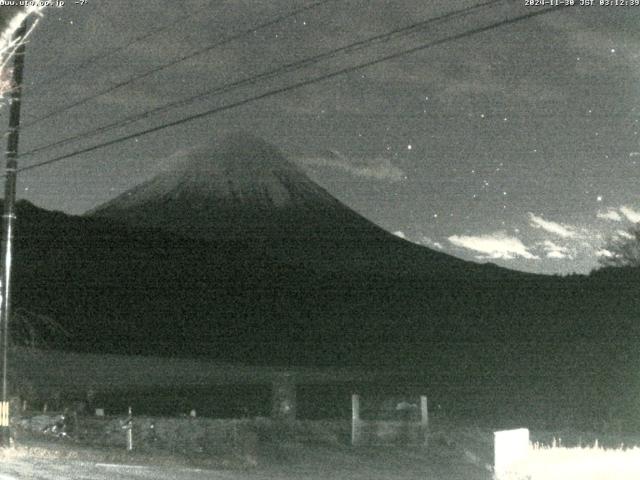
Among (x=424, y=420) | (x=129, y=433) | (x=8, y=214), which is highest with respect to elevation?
(x=8, y=214)

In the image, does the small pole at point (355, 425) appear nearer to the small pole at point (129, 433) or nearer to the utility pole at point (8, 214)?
the small pole at point (129, 433)

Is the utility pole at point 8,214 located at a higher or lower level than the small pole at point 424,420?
higher

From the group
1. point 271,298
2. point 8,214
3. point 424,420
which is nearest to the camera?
point 8,214

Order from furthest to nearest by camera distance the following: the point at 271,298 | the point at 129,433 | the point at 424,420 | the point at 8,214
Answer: the point at 271,298 < the point at 129,433 < the point at 424,420 < the point at 8,214

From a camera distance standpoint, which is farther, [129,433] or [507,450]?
[129,433]

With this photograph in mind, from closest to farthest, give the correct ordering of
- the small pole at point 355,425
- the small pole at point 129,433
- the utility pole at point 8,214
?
the utility pole at point 8,214
the small pole at point 355,425
the small pole at point 129,433

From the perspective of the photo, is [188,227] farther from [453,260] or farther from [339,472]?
[339,472]

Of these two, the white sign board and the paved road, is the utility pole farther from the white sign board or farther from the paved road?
the white sign board

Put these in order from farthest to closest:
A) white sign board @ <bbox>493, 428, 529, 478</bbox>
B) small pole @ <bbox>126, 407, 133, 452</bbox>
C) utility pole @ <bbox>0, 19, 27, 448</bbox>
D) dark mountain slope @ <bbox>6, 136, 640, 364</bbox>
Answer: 1. dark mountain slope @ <bbox>6, 136, 640, 364</bbox>
2. small pole @ <bbox>126, 407, 133, 452</bbox>
3. utility pole @ <bbox>0, 19, 27, 448</bbox>
4. white sign board @ <bbox>493, 428, 529, 478</bbox>

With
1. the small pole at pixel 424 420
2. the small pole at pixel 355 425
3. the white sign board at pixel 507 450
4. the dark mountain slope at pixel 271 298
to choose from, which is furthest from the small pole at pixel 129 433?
the dark mountain slope at pixel 271 298

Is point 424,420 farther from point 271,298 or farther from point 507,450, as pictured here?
point 271,298

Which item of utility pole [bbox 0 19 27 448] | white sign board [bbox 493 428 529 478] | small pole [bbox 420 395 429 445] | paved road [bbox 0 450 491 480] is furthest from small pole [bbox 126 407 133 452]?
white sign board [bbox 493 428 529 478]

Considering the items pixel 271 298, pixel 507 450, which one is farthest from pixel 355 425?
pixel 271 298
